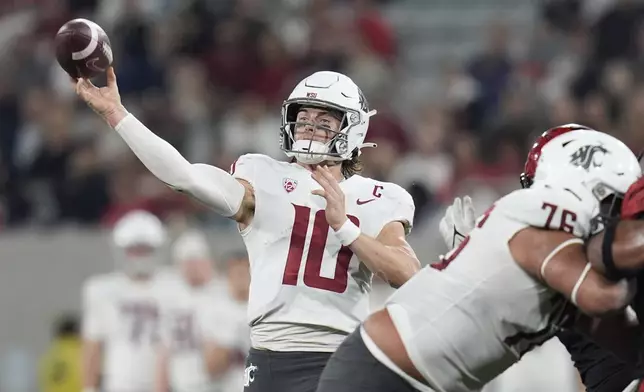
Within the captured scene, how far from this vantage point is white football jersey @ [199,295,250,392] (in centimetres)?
909

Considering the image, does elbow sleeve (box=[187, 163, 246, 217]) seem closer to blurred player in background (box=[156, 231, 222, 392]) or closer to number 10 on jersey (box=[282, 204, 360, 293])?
number 10 on jersey (box=[282, 204, 360, 293])

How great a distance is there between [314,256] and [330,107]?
23.1 inches

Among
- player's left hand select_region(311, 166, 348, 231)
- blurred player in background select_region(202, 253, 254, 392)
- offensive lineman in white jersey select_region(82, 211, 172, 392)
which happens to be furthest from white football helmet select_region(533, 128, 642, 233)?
offensive lineman in white jersey select_region(82, 211, 172, 392)

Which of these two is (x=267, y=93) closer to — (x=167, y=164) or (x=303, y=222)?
(x=303, y=222)

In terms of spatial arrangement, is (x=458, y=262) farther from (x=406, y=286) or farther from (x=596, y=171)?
(x=596, y=171)

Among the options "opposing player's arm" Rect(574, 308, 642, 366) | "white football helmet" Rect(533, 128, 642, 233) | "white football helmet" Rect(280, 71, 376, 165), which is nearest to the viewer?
"white football helmet" Rect(533, 128, 642, 233)

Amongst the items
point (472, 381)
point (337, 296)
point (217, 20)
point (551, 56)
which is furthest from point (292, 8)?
point (472, 381)

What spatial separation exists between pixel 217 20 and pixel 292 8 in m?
0.71

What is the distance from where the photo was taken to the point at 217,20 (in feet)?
40.8

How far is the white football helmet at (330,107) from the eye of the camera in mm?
5262

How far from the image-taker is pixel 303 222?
16.8 ft

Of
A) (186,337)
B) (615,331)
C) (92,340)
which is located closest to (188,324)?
(186,337)

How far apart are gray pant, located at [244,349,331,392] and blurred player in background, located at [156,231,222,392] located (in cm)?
408

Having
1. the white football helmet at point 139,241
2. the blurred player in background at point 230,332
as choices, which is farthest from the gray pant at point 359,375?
the white football helmet at point 139,241
